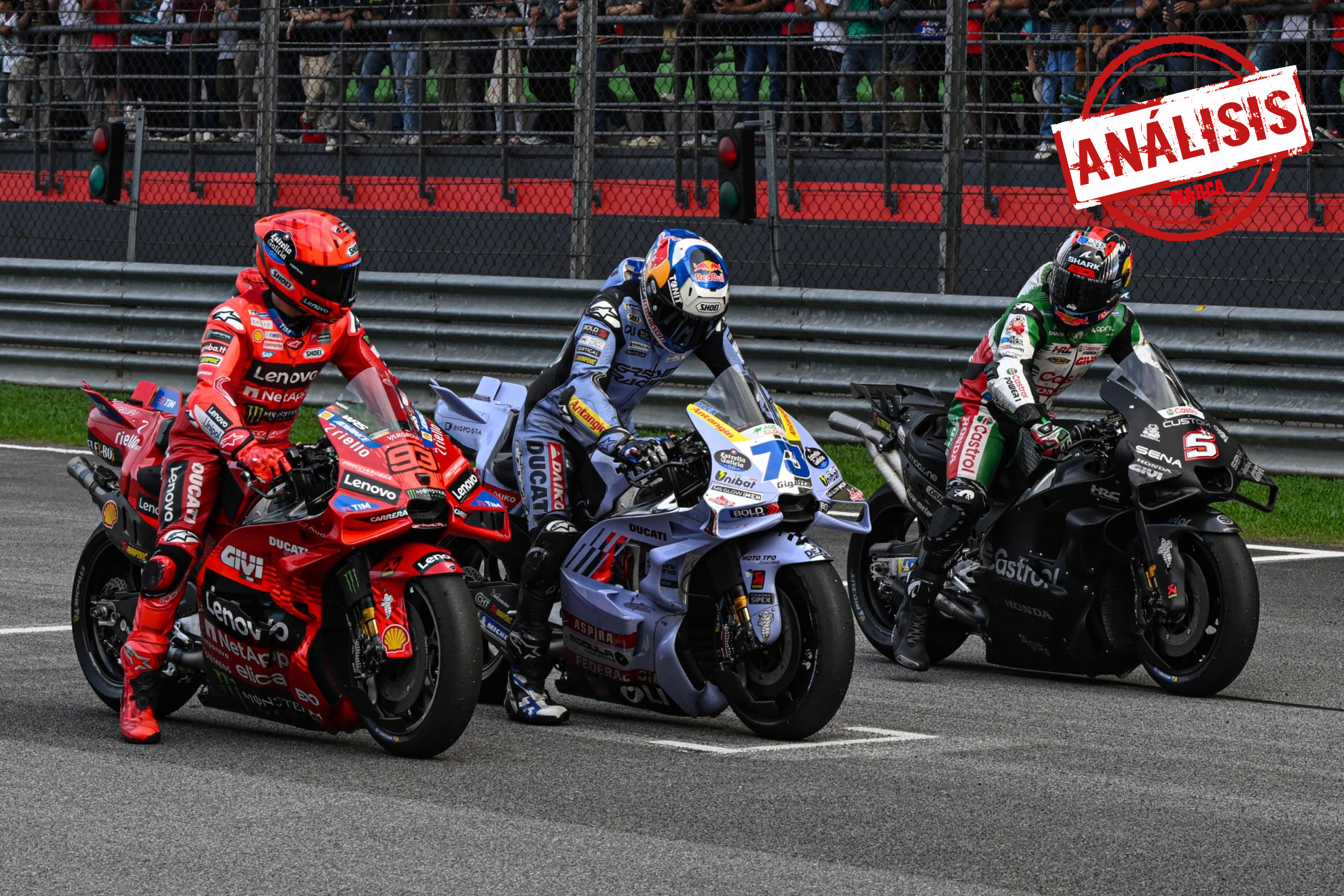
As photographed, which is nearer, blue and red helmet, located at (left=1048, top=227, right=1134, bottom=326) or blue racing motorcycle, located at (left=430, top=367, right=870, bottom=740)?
blue racing motorcycle, located at (left=430, top=367, right=870, bottom=740)

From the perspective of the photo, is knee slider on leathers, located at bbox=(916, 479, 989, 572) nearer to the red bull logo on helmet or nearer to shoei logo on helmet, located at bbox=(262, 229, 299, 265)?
the red bull logo on helmet

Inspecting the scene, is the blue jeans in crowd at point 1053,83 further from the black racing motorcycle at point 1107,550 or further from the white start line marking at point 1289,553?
the black racing motorcycle at point 1107,550

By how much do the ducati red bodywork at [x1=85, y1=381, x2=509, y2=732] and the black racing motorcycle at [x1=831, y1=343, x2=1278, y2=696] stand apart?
2.77m

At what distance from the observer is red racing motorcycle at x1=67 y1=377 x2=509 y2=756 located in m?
6.96

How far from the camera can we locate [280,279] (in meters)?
7.39

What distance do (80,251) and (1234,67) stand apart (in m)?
11.6

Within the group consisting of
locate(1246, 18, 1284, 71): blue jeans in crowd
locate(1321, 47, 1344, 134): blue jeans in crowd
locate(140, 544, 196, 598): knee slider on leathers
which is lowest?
locate(140, 544, 196, 598): knee slider on leathers

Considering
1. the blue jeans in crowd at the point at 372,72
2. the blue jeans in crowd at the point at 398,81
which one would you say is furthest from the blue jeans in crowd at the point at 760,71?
the blue jeans in crowd at the point at 372,72

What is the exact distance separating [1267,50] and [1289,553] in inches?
147

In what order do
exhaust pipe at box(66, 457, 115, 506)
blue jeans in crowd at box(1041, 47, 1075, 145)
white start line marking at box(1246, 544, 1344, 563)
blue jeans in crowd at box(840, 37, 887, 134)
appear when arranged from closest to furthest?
exhaust pipe at box(66, 457, 115, 506), white start line marking at box(1246, 544, 1344, 563), blue jeans in crowd at box(1041, 47, 1075, 145), blue jeans in crowd at box(840, 37, 887, 134)

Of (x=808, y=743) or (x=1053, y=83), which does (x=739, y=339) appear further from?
(x=808, y=743)

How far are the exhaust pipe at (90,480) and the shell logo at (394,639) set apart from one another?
5.38 ft

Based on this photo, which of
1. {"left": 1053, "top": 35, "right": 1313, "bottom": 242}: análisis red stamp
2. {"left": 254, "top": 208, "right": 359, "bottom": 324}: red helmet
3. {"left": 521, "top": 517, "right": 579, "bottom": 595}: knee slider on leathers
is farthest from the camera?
{"left": 1053, "top": 35, "right": 1313, "bottom": 242}: análisis red stamp

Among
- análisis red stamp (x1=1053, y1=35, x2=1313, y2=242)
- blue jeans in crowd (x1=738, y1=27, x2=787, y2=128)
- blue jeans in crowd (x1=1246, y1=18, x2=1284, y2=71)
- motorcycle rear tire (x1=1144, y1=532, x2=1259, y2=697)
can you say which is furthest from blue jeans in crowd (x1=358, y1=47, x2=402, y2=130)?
motorcycle rear tire (x1=1144, y1=532, x2=1259, y2=697)
